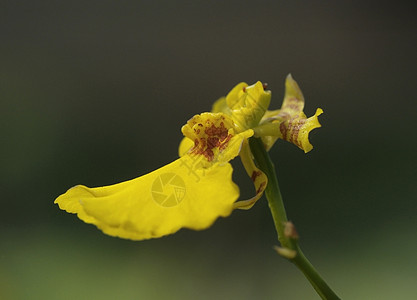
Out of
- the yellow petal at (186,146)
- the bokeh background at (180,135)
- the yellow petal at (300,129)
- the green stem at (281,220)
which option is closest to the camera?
the green stem at (281,220)

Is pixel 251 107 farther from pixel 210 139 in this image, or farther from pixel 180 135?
pixel 180 135

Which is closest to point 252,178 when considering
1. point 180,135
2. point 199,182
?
point 199,182

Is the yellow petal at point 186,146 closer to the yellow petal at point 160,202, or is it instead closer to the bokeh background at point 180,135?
the yellow petal at point 160,202

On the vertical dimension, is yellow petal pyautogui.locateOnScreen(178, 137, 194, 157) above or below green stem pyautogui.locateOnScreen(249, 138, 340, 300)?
above

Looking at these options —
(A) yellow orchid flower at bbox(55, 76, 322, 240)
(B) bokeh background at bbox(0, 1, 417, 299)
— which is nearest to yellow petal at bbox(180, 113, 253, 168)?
(A) yellow orchid flower at bbox(55, 76, 322, 240)

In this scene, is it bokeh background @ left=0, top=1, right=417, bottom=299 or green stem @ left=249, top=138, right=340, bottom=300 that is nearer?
green stem @ left=249, top=138, right=340, bottom=300

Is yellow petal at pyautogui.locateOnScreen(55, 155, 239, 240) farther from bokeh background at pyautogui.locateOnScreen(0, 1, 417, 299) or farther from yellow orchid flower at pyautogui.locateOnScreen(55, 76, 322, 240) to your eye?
bokeh background at pyautogui.locateOnScreen(0, 1, 417, 299)

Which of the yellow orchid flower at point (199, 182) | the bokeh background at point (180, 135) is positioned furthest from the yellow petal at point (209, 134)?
the bokeh background at point (180, 135)
